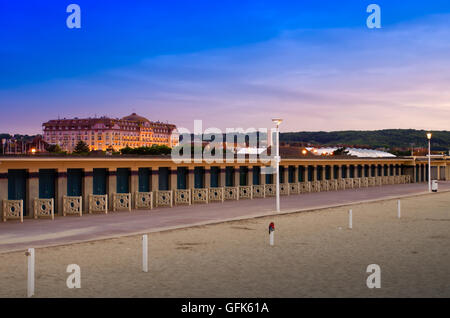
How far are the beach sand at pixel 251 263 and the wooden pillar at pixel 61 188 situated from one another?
8.88 meters

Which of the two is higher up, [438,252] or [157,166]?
[157,166]

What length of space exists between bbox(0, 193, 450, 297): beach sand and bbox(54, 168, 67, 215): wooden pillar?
350 inches

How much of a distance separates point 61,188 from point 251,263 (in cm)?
1545

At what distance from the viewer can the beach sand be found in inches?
433

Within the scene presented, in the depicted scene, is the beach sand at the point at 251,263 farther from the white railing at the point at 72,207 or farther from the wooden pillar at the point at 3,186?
the wooden pillar at the point at 3,186

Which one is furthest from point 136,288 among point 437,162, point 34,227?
point 437,162

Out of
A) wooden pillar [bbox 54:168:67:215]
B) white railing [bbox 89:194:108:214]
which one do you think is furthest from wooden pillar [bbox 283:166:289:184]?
wooden pillar [bbox 54:168:67:215]

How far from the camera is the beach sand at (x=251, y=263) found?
36.1 ft

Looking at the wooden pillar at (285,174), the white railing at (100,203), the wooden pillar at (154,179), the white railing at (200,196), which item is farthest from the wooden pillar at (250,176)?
the white railing at (100,203)

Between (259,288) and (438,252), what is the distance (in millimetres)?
7424

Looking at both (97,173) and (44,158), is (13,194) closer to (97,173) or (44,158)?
(44,158)

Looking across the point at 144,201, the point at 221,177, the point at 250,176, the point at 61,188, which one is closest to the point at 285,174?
the point at 250,176

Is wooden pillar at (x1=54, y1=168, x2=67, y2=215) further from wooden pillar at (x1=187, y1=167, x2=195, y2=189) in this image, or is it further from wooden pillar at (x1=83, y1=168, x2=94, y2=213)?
wooden pillar at (x1=187, y1=167, x2=195, y2=189)

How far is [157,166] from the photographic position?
104 ft
